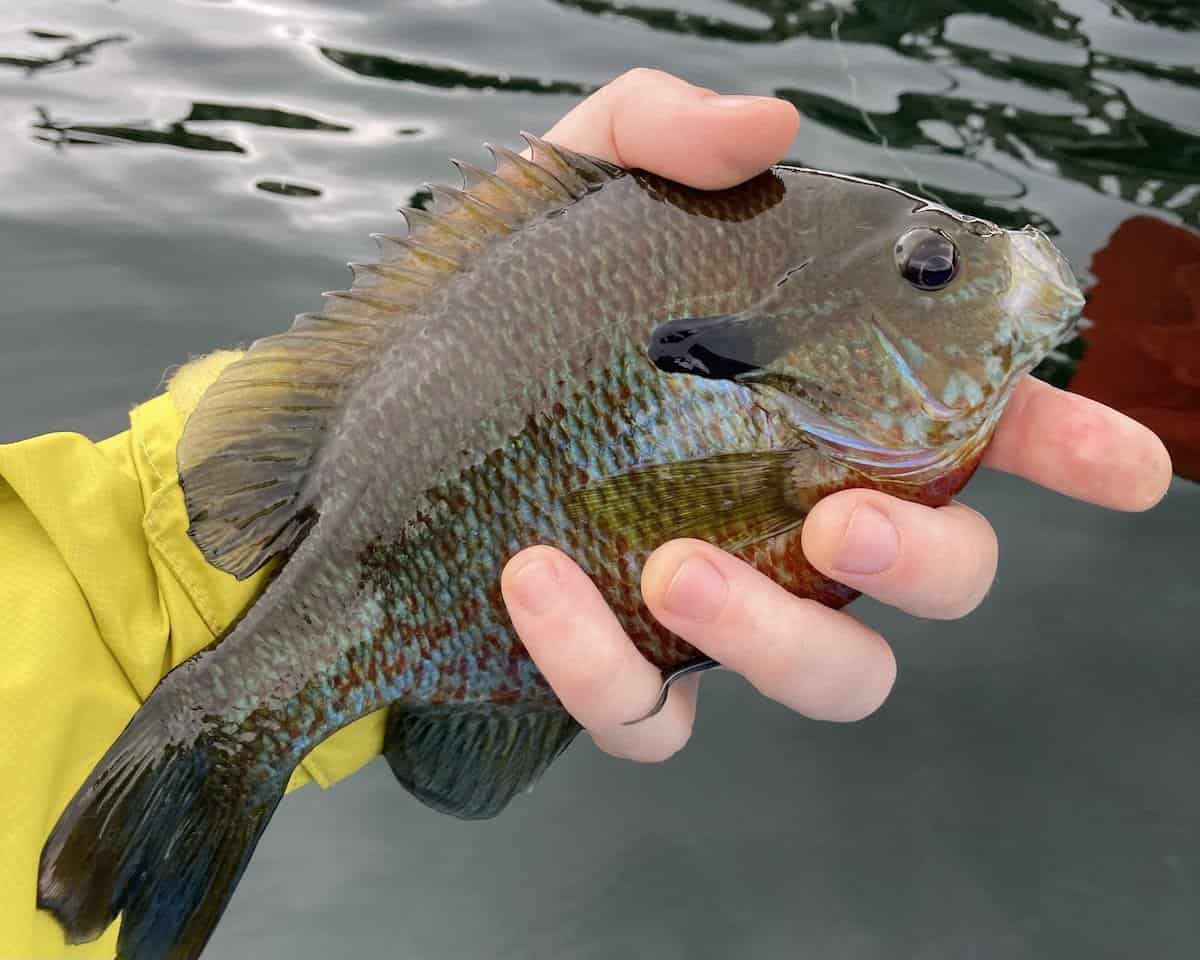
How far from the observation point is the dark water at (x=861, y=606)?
2371 millimetres

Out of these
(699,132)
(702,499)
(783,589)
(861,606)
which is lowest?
(861,606)

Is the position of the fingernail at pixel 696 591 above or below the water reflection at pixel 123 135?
above

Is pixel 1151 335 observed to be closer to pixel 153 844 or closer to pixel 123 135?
pixel 153 844

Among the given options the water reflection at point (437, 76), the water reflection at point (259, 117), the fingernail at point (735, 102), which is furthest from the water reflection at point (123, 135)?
A: the fingernail at point (735, 102)

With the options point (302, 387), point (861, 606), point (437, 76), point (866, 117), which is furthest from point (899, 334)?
point (437, 76)

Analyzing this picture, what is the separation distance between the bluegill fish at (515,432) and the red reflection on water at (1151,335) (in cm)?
187

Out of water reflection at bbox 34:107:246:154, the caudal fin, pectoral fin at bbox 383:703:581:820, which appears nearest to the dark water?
water reflection at bbox 34:107:246:154

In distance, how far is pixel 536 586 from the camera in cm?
160

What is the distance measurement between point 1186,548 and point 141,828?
282 centimetres

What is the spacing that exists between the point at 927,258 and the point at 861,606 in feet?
4.89

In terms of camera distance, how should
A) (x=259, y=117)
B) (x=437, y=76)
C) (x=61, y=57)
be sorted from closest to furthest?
(x=259, y=117)
(x=61, y=57)
(x=437, y=76)

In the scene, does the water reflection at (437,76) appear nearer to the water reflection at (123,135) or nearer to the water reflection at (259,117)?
the water reflection at (259,117)

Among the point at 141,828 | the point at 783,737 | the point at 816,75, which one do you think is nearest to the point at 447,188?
the point at 141,828

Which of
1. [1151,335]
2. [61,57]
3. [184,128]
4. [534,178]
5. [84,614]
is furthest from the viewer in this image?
[61,57]
